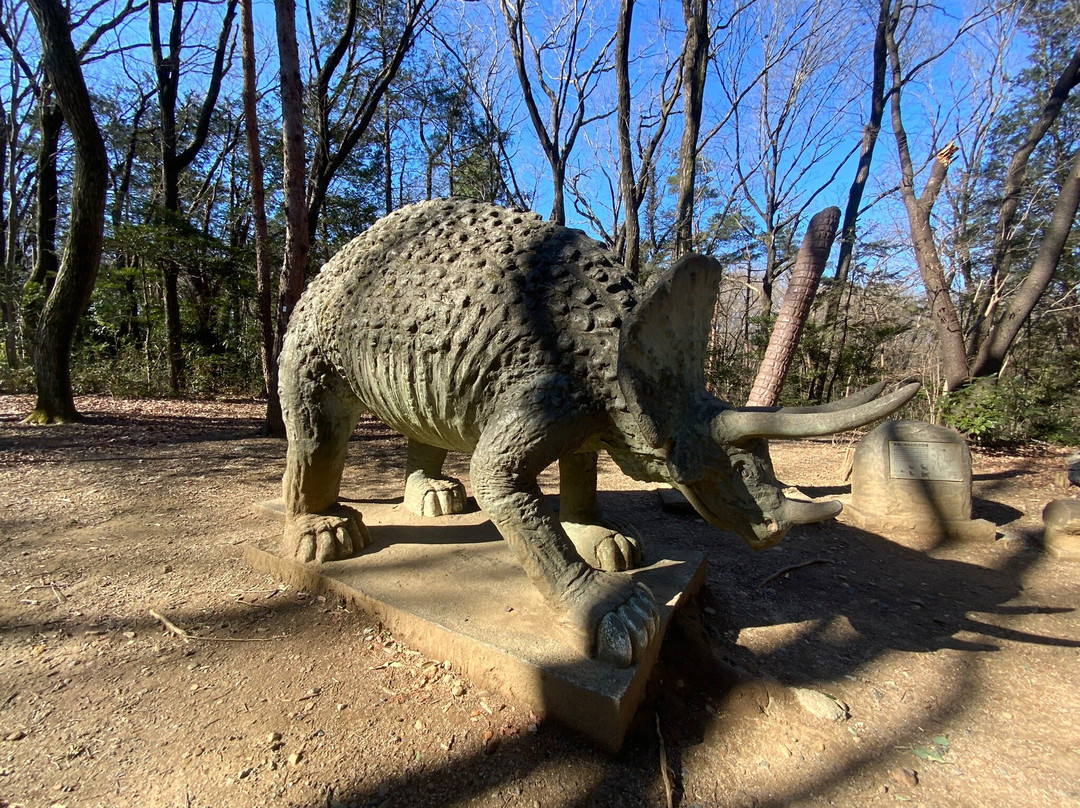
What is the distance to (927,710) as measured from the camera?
6.95ft

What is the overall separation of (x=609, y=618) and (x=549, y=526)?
1.26 feet

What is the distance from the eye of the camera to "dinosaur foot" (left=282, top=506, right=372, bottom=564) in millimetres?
2580

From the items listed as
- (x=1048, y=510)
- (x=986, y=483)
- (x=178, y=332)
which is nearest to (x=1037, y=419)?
(x=986, y=483)

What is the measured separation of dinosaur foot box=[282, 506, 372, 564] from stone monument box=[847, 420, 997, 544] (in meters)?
4.31

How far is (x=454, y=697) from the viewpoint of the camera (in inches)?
75.6

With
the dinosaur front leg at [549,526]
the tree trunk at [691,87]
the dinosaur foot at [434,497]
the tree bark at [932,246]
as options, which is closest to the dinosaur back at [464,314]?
the dinosaur front leg at [549,526]

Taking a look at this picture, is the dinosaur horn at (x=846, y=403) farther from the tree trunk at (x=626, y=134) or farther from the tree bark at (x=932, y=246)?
the tree bark at (x=932, y=246)

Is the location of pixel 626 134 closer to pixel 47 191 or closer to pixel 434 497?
pixel 434 497

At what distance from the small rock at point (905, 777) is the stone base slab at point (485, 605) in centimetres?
83

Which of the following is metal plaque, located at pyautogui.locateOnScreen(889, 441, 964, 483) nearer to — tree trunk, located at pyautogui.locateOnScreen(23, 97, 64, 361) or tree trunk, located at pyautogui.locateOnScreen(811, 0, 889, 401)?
tree trunk, located at pyautogui.locateOnScreen(811, 0, 889, 401)

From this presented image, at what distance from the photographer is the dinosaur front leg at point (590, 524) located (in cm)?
251

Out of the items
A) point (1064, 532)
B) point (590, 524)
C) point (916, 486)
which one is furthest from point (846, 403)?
point (1064, 532)

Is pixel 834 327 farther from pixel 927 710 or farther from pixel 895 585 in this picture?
pixel 927 710

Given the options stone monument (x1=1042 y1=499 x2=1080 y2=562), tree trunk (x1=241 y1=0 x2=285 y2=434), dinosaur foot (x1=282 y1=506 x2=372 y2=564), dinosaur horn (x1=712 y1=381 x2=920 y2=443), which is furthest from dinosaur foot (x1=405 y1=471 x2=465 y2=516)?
stone monument (x1=1042 y1=499 x2=1080 y2=562)
